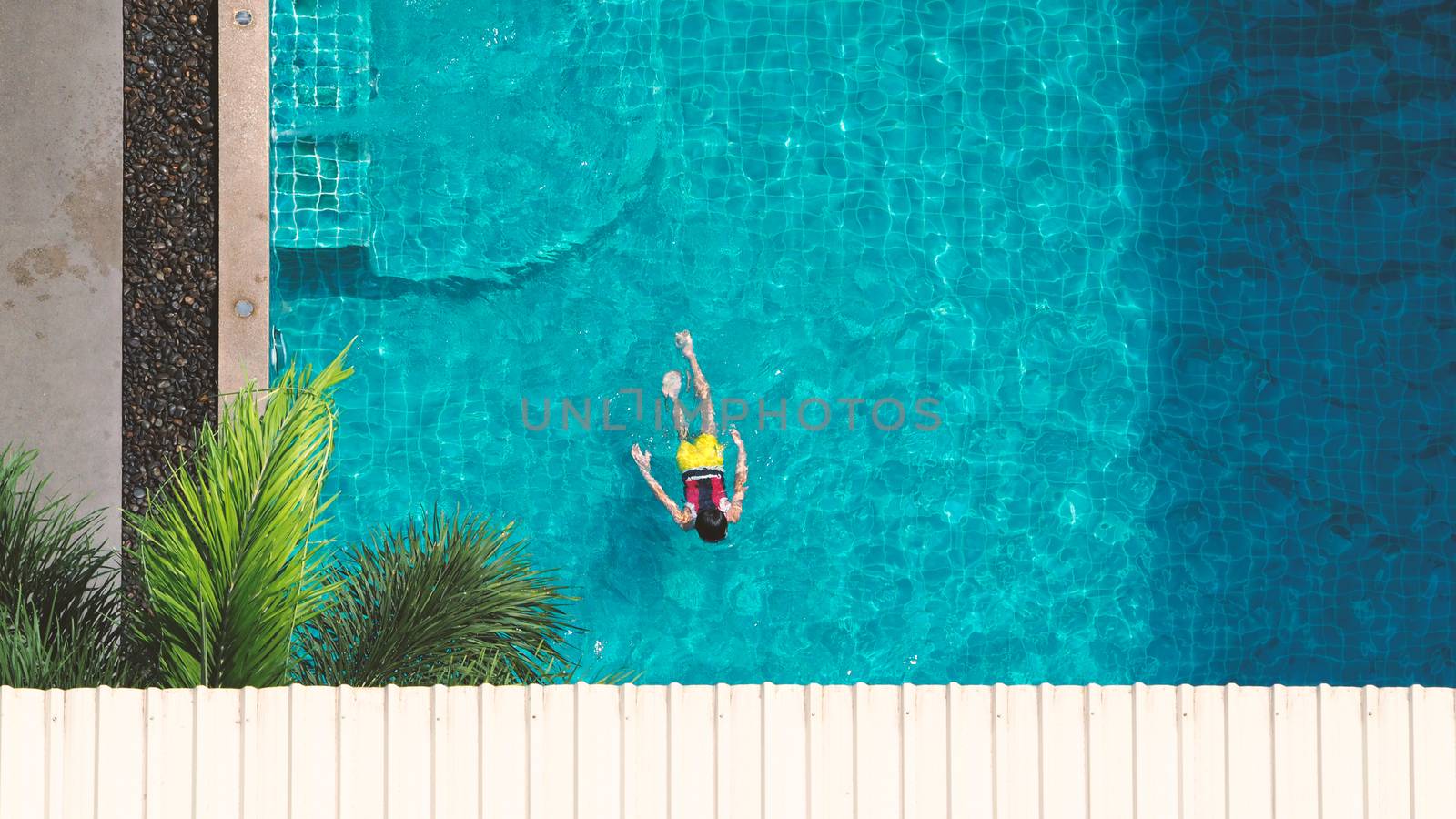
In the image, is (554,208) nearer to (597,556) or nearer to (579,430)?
(579,430)

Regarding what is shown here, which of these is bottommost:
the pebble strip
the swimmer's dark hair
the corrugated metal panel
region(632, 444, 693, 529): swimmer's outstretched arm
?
the corrugated metal panel

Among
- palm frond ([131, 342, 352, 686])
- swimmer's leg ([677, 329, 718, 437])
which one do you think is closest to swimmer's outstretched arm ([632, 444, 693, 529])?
swimmer's leg ([677, 329, 718, 437])

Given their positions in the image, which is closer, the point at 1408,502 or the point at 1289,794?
the point at 1289,794

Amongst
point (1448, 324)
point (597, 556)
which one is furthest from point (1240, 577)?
point (597, 556)

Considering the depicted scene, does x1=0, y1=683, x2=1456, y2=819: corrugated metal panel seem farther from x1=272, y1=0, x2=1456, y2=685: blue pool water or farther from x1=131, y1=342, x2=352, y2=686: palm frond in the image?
x1=272, y1=0, x2=1456, y2=685: blue pool water

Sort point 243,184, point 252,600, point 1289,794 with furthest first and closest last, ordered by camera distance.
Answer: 1. point 243,184
2. point 252,600
3. point 1289,794
